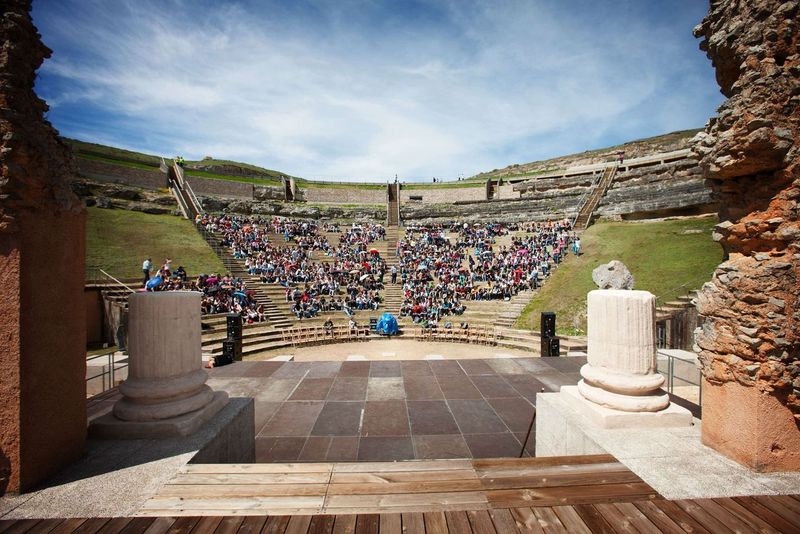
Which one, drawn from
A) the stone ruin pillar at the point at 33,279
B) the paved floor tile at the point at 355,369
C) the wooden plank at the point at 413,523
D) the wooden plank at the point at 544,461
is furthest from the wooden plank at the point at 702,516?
the paved floor tile at the point at 355,369

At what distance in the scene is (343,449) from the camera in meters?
4.85

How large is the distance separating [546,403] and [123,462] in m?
4.61

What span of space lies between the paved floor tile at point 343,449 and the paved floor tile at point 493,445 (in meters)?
1.61

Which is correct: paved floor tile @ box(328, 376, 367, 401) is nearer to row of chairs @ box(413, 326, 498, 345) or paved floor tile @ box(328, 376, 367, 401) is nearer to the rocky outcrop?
the rocky outcrop

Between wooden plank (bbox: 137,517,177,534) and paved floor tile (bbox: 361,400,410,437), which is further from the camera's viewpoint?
paved floor tile (bbox: 361,400,410,437)

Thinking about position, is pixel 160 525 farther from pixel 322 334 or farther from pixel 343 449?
pixel 322 334

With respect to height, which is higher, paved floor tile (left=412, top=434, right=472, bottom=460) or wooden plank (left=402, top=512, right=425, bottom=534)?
wooden plank (left=402, top=512, right=425, bottom=534)

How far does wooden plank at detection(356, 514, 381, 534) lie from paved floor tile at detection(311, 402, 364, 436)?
285 centimetres

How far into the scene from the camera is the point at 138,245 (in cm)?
2166

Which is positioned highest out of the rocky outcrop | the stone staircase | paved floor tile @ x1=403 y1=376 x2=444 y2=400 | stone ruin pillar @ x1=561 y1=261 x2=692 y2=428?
the stone staircase

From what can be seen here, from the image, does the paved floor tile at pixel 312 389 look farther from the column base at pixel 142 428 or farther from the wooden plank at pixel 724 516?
the wooden plank at pixel 724 516

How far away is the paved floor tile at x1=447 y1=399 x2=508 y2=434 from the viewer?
17.9 feet

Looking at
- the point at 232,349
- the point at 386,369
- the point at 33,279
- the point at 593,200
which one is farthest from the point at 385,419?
the point at 593,200

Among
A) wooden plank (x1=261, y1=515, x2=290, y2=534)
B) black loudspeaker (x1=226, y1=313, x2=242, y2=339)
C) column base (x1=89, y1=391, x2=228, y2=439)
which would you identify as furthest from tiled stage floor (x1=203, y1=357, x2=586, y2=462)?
black loudspeaker (x1=226, y1=313, x2=242, y2=339)
